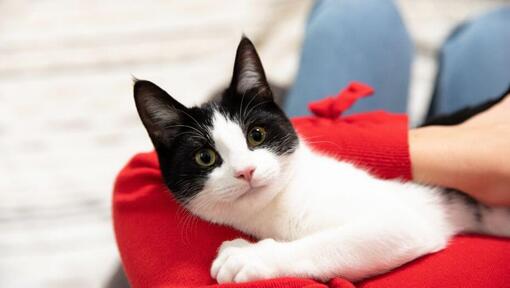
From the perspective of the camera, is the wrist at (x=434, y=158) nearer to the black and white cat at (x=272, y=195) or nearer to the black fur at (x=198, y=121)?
the black and white cat at (x=272, y=195)

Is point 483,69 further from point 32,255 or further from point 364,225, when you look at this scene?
point 32,255

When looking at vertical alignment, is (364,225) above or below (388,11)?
below

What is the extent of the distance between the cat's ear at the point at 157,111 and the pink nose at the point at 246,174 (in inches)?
6.5

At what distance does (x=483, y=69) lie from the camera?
1332 mm

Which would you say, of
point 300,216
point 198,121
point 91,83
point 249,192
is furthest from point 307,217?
point 91,83

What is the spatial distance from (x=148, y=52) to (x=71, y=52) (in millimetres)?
324

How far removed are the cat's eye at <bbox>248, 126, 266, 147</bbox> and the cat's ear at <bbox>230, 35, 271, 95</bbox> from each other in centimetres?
9

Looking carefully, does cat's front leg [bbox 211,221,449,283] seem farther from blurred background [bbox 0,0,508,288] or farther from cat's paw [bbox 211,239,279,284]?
blurred background [bbox 0,0,508,288]

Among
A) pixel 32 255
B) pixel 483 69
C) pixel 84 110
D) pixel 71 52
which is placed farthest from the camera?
pixel 71 52

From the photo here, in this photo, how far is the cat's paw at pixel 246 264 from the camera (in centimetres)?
68

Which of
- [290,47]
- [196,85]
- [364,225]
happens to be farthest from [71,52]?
[364,225]

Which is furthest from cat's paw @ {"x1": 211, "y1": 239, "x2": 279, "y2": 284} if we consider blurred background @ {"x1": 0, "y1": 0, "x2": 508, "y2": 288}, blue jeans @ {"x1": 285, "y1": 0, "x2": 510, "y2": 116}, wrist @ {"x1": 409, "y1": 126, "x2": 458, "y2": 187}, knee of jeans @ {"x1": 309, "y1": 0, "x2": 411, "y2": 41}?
knee of jeans @ {"x1": 309, "y1": 0, "x2": 411, "y2": 41}

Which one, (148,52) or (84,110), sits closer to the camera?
(84,110)

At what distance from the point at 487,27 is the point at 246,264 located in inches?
46.8
